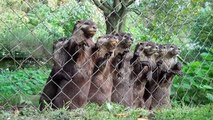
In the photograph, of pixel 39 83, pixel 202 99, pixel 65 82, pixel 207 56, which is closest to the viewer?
pixel 65 82

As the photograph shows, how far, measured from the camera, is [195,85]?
4223mm

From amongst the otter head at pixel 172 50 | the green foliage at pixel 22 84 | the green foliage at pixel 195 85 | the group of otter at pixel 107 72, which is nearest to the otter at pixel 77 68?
the group of otter at pixel 107 72

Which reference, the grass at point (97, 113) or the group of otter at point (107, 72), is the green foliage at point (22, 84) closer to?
the grass at point (97, 113)

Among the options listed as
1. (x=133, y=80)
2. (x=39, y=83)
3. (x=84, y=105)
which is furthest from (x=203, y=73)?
(x=39, y=83)

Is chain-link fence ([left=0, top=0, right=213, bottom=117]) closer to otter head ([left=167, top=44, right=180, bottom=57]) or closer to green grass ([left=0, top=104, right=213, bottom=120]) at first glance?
otter head ([left=167, top=44, right=180, bottom=57])

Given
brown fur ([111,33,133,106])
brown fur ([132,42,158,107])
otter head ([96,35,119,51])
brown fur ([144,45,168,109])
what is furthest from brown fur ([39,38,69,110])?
brown fur ([144,45,168,109])

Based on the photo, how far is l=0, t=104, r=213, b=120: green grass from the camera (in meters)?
2.68

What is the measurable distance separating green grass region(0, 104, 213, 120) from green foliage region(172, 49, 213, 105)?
2.31 feet

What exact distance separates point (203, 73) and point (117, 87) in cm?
129

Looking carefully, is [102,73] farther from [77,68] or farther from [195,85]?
[195,85]

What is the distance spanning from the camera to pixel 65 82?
9.96 ft

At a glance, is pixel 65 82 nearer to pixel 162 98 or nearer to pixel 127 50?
pixel 127 50

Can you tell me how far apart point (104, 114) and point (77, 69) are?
387 millimetres

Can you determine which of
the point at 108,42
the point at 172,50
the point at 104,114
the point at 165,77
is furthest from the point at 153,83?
the point at 104,114
